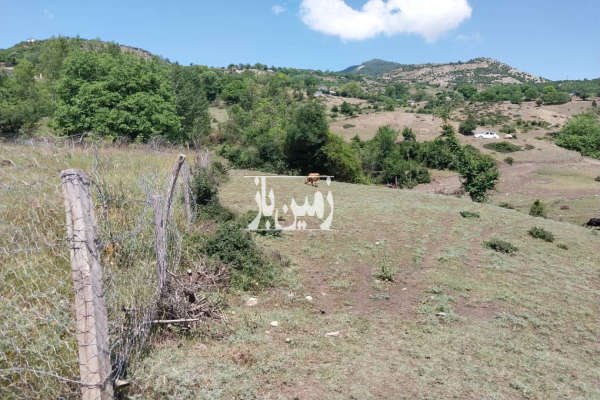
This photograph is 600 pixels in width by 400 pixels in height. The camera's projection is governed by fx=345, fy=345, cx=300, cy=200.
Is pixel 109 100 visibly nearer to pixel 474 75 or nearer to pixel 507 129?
pixel 507 129

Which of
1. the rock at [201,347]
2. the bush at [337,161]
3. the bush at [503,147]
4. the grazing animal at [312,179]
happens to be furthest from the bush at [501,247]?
the bush at [503,147]

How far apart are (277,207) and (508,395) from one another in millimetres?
9485

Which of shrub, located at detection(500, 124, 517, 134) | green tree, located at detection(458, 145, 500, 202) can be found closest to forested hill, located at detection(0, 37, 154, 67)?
green tree, located at detection(458, 145, 500, 202)

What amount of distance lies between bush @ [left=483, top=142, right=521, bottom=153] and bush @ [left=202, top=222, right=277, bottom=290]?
5864 cm

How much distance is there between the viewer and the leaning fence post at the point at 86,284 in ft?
8.57

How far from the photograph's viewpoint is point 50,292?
3441mm

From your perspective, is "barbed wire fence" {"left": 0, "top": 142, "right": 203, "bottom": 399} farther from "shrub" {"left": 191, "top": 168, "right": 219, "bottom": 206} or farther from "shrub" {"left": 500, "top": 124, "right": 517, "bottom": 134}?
"shrub" {"left": 500, "top": 124, "right": 517, "bottom": 134}

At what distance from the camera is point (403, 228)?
11.6 m

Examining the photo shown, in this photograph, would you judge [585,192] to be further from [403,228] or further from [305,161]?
[403,228]

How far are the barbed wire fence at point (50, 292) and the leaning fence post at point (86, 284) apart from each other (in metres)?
0.10

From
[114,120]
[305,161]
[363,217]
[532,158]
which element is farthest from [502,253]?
[532,158]

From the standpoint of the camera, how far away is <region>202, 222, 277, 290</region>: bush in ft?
21.1

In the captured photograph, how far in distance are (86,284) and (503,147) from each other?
209 feet

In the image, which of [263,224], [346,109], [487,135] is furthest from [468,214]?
[346,109]
